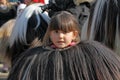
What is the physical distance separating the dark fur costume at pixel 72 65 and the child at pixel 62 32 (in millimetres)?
94

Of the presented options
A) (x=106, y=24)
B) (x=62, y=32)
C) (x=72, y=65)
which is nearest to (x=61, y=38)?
(x=62, y=32)

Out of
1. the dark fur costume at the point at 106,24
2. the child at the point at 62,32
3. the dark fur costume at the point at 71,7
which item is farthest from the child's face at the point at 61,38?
the dark fur costume at the point at 71,7

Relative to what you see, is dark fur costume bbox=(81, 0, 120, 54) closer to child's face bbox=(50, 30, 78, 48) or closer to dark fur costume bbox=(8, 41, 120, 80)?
child's face bbox=(50, 30, 78, 48)

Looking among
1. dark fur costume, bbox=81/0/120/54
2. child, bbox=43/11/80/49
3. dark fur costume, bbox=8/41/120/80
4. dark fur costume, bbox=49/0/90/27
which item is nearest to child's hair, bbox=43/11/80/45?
child, bbox=43/11/80/49

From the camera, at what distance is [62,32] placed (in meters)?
1.56

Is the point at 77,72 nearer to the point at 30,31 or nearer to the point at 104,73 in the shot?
the point at 104,73

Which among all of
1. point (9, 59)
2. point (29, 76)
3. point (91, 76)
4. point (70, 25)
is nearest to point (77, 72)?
point (91, 76)

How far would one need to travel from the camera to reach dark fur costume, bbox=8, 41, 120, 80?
1.33 meters

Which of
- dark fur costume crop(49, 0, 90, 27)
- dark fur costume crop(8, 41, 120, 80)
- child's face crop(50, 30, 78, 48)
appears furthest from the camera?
dark fur costume crop(49, 0, 90, 27)

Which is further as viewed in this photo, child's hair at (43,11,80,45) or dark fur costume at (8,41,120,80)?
child's hair at (43,11,80,45)

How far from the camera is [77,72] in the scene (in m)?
1.33

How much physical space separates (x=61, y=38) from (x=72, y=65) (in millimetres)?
218

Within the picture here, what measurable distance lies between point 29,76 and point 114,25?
0.81 m

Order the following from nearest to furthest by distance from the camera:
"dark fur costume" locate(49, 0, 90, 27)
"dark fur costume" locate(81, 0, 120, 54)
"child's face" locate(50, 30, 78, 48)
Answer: "child's face" locate(50, 30, 78, 48) → "dark fur costume" locate(81, 0, 120, 54) → "dark fur costume" locate(49, 0, 90, 27)
